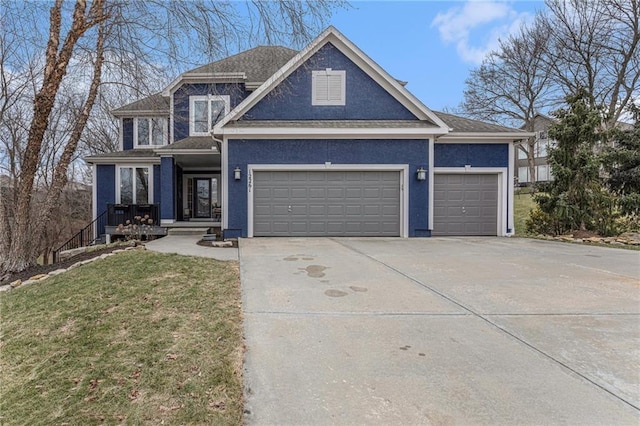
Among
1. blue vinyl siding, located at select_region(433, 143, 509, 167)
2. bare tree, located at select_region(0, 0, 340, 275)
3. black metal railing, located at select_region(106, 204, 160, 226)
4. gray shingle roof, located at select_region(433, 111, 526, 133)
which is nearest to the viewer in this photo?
bare tree, located at select_region(0, 0, 340, 275)

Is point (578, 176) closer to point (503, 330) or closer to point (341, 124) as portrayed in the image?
point (341, 124)

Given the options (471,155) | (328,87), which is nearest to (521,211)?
(471,155)

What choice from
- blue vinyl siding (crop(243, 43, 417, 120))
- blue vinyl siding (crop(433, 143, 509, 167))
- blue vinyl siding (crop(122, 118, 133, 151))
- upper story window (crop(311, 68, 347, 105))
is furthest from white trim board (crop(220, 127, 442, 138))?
blue vinyl siding (crop(122, 118, 133, 151))

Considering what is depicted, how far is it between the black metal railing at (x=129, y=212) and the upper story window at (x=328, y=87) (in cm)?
759

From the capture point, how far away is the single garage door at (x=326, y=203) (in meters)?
11.4

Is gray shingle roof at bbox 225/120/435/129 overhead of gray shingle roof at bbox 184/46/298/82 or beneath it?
beneath

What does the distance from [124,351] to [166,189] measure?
1111cm

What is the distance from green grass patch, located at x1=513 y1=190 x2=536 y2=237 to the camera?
565 inches

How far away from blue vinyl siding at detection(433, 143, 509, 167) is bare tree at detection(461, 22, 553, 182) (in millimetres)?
17011

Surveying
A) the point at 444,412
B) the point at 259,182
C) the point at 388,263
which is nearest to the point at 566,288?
the point at 388,263

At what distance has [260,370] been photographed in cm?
288

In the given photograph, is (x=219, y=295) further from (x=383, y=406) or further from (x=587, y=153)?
(x=587, y=153)

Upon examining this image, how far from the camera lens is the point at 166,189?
1347cm

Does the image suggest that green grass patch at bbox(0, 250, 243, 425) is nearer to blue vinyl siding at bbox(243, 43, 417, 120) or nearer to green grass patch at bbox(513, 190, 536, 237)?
blue vinyl siding at bbox(243, 43, 417, 120)
